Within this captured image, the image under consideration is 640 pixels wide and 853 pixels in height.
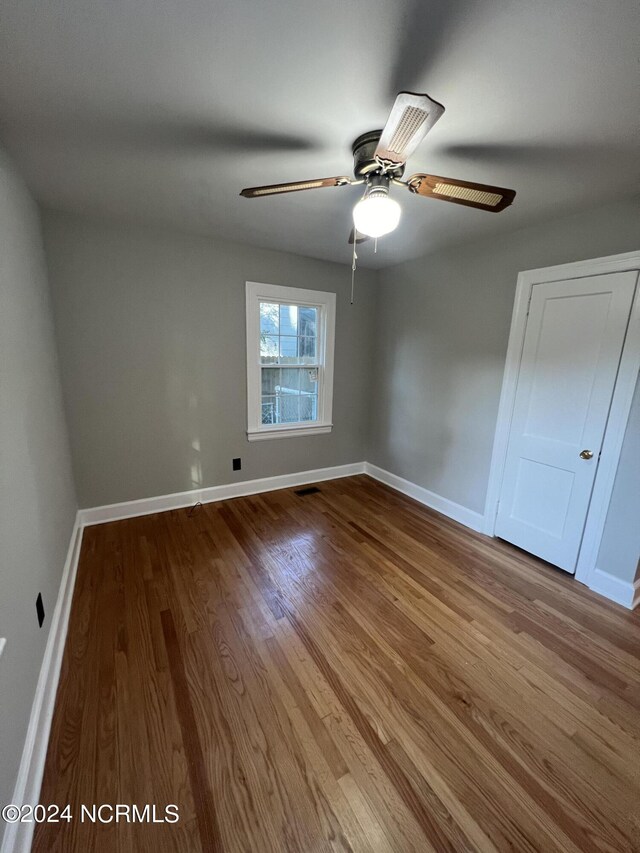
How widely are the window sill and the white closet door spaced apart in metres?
1.91

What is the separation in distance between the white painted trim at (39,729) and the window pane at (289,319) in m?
2.69

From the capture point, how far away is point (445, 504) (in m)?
3.14

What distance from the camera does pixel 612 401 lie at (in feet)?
6.64

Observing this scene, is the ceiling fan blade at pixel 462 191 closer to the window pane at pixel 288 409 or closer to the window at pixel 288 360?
the window at pixel 288 360

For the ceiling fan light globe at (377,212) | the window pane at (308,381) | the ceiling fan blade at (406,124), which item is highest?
the ceiling fan blade at (406,124)

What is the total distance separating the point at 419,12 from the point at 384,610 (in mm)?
2504

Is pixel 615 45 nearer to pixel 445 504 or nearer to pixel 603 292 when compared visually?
pixel 603 292

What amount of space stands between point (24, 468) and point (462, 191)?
2303 millimetres

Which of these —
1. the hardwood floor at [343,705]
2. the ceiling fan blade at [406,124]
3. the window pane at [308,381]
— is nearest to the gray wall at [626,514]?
the hardwood floor at [343,705]

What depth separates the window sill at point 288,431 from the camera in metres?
3.37

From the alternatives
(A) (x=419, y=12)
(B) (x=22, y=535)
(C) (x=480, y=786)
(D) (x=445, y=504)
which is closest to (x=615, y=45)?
(A) (x=419, y=12)

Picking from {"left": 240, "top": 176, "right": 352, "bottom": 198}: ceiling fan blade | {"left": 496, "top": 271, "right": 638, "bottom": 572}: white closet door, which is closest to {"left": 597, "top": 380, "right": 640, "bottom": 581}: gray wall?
{"left": 496, "top": 271, "right": 638, "bottom": 572}: white closet door

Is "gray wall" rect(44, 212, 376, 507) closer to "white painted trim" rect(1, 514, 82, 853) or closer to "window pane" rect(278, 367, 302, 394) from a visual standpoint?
"window pane" rect(278, 367, 302, 394)

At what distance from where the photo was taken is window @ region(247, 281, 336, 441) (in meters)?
3.20
